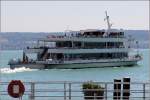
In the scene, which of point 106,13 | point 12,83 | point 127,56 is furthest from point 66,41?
point 12,83

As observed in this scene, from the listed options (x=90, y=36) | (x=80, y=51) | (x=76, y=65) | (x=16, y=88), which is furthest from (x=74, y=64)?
(x=16, y=88)

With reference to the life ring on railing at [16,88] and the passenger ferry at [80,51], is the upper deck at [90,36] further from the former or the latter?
the life ring on railing at [16,88]

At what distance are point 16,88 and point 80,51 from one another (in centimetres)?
5636

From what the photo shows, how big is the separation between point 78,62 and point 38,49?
4.43m

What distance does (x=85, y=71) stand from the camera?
237 ft

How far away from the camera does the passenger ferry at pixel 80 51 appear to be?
233 feet

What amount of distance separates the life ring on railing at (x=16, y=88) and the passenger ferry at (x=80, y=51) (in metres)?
54.4

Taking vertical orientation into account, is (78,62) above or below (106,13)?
below

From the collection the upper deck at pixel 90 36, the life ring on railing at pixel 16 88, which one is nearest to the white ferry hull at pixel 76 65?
the upper deck at pixel 90 36

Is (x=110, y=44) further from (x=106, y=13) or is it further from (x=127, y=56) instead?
(x=106, y=13)

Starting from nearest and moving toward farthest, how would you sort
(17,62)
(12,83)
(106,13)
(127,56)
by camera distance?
(12,83) → (17,62) → (127,56) → (106,13)

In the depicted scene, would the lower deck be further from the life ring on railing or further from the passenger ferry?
the life ring on railing

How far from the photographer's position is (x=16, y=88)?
15617 mm

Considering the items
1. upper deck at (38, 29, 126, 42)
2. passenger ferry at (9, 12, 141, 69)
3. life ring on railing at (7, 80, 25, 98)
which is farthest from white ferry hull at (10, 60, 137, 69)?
life ring on railing at (7, 80, 25, 98)
